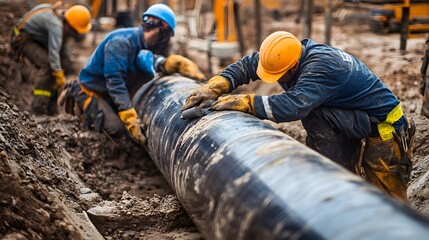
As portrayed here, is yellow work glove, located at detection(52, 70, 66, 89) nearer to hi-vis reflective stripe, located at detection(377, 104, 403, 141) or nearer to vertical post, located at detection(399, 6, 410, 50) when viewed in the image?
hi-vis reflective stripe, located at detection(377, 104, 403, 141)

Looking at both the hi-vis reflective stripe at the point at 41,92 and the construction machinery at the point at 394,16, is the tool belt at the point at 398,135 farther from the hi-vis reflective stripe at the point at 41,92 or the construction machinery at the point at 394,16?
the construction machinery at the point at 394,16

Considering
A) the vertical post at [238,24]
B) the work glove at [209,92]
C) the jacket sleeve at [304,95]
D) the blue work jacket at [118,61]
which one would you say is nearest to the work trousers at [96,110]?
the blue work jacket at [118,61]

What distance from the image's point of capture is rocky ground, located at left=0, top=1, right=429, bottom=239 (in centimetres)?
355

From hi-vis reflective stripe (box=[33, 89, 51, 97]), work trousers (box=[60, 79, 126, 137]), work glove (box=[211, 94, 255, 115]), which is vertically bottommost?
hi-vis reflective stripe (box=[33, 89, 51, 97])

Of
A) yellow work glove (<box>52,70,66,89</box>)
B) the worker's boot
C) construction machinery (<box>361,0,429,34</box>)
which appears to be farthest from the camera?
construction machinery (<box>361,0,429,34</box>)

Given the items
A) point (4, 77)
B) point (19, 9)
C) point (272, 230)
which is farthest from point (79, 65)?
point (272, 230)

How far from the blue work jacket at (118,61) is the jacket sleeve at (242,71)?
58.7 inches

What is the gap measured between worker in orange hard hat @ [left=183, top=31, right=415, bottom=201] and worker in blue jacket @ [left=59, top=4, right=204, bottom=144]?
1.53 metres

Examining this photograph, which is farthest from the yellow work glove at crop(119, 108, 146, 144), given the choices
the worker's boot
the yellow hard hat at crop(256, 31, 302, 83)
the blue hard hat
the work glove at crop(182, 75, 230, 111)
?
the worker's boot

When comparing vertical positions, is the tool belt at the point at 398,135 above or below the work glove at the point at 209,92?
below

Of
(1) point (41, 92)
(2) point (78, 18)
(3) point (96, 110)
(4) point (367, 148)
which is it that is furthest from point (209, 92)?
(1) point (41, 92)

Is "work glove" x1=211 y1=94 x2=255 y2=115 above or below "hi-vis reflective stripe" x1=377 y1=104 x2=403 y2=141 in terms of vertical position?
above

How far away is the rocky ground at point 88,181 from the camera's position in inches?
140

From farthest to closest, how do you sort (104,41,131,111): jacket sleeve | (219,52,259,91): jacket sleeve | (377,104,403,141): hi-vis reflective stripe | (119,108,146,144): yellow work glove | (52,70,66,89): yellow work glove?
1. (52,70,66,89): yellow work glove
2. (104,41,131,111): jacket sleeve
3. (119,108,146,144): yellow work glove
4. (219,52,259,91): jacket sleeve
5. (377,104,403,141): hi-vis reflective stripe
